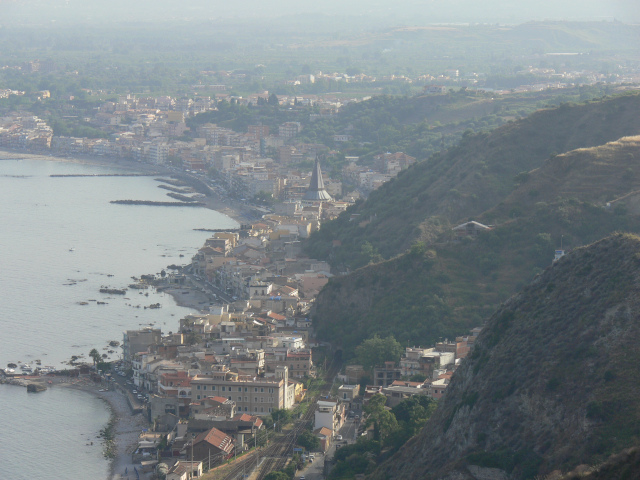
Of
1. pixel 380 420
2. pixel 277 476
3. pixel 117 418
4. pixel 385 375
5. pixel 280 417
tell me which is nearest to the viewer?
pixel 277 476

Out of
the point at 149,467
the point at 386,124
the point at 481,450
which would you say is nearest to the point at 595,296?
the point at 481,450

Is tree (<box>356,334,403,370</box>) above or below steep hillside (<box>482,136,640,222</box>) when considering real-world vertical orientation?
below

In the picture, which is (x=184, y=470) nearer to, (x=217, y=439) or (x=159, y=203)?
(x=217, y=439)

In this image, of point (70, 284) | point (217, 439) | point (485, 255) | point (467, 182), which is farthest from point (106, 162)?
point (217, 439)

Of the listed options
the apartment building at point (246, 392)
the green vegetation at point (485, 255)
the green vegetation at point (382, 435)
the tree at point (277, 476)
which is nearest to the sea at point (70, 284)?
the apartment building at point (246, 392)

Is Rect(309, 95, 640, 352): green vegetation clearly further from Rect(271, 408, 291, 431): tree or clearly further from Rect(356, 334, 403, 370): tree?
Rect(271, 408, 291, 431): tree

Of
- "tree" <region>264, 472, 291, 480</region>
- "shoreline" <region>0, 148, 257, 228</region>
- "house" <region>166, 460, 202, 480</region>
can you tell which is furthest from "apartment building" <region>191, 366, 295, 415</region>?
"shoreline" <region>0, 148, 257, 228</region>
